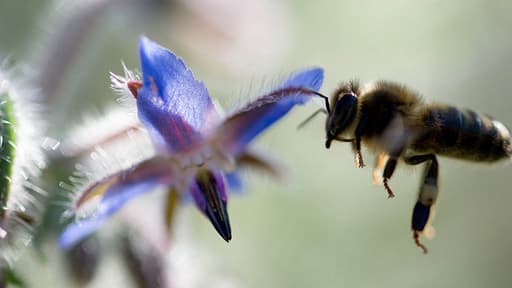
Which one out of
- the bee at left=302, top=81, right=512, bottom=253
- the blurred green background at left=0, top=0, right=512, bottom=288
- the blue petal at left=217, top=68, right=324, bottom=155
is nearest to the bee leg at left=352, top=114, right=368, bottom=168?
the bee at left=302, top=81, right=512, bottom=253

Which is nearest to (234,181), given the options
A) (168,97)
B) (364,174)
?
(168,97)

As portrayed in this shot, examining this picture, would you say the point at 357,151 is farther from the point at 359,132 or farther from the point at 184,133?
the point at 184,133

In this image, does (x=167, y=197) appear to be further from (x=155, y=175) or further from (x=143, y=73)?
(x=143, y=73)

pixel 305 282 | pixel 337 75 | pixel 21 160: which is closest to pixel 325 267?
pixel 305 282

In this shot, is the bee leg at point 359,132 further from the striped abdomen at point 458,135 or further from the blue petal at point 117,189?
the blue petal at point 117,189

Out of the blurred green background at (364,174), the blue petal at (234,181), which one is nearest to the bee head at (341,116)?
the blue petal at (234,181)

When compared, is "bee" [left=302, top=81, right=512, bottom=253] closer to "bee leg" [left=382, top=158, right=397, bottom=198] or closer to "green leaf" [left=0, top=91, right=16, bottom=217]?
"bee leg" [left=382, top=158, right=397, bottom=198]

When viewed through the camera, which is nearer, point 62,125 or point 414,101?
point 414,101
